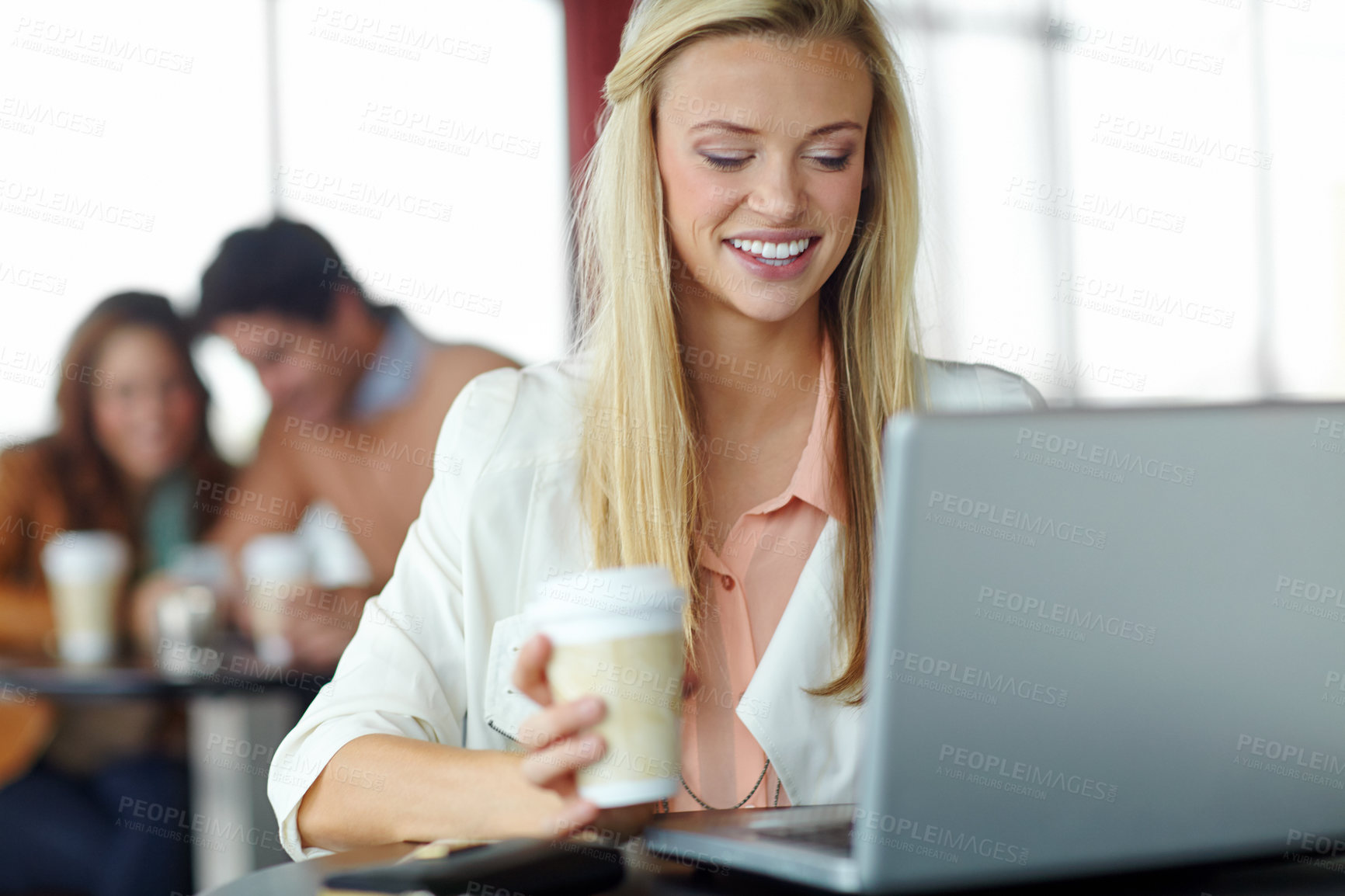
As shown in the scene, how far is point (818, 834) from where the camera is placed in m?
0.73

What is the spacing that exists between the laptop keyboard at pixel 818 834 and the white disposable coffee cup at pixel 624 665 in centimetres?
7

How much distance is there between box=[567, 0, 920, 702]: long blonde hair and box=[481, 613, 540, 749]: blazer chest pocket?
137 millimetres

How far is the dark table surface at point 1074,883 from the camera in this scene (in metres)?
0.69

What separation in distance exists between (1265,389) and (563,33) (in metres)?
2.91

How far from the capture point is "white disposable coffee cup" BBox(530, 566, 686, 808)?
690 millimetres
